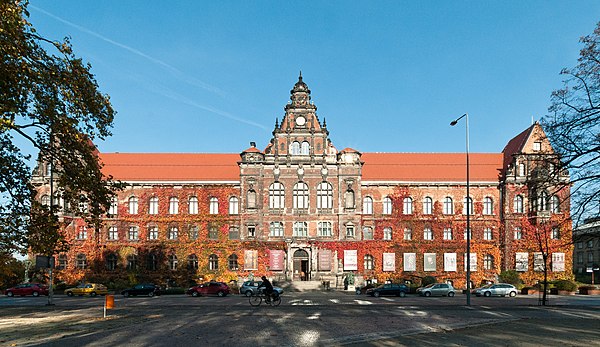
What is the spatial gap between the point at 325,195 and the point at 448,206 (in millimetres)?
14614

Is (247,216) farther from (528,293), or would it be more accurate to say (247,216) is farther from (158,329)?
(158,329)

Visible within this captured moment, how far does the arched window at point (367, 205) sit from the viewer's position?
5791 centimetres

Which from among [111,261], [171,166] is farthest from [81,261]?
[171,166]

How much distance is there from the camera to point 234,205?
57969mm

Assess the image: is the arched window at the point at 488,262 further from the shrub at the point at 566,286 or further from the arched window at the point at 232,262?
the arched window at the point at 232,262

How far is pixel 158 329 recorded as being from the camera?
19.4m

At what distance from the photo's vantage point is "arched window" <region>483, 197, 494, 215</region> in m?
57.8

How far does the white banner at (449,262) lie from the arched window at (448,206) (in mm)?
5008

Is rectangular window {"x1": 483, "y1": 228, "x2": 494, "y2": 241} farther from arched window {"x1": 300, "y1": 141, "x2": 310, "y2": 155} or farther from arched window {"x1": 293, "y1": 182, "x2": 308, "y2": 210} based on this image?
arched window {"x1": 300, "y1": 141, "x2": 310, "y2": 155}

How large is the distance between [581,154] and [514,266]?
42.4m

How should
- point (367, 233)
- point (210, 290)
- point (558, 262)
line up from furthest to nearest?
point (367, 233) → point (558, 262) → point (210, 290)

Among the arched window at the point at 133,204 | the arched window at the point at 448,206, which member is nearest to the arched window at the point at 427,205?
the arched window at the point at 448,206

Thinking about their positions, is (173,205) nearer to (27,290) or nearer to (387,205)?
(27,290)

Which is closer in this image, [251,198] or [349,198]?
[349,198]
